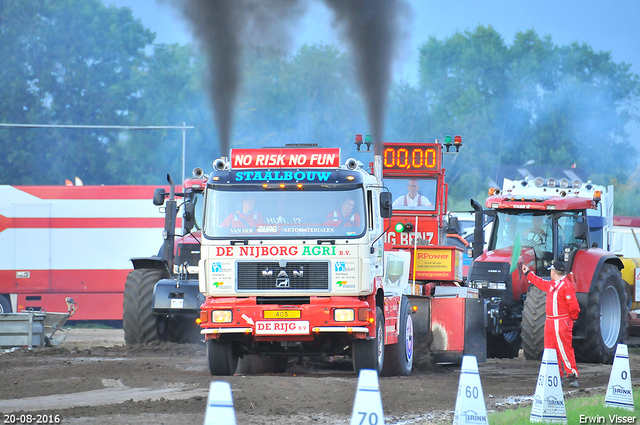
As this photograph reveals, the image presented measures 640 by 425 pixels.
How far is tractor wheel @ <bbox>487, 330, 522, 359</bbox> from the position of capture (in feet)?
56.1

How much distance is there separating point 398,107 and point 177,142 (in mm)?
16997

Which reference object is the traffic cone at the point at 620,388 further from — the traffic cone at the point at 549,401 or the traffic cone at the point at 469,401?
the traffic cone at the point at 469,401

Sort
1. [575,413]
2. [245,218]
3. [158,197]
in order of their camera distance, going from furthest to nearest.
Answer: [158,197] → [245,218] → [575,413]

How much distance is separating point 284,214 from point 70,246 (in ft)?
44.9

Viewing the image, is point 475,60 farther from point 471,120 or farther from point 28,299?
point 28,299

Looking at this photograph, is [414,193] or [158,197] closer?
[158,197]

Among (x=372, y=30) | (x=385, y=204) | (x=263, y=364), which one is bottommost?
(x=263, y=364)

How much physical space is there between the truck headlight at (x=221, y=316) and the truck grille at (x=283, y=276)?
0.34 metres

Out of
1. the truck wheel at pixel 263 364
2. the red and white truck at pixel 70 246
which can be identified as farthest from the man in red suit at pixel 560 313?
the red and white truck at pixel 70 246

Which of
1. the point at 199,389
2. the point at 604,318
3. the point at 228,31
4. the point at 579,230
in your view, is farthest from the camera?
the point at 228,31

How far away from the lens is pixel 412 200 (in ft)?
57.2

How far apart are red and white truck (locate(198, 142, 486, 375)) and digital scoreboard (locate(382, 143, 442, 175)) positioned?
546cm

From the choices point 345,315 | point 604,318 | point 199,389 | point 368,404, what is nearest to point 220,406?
point 368,404

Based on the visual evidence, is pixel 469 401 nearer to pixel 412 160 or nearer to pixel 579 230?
pixel 579 230
